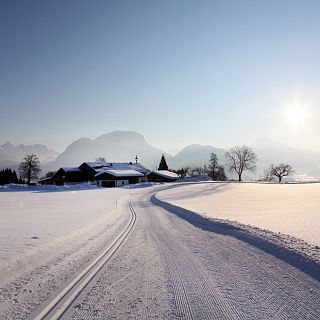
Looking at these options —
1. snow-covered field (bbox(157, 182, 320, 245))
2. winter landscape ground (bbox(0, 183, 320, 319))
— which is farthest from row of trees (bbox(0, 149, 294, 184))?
winter landscape ground (bbox(0, 183, 320, 319))

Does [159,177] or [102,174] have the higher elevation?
[102,174]

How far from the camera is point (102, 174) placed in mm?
81625

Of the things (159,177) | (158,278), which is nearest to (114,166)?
(159,177)

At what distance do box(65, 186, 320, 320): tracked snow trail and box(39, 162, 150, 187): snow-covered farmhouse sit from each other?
72.7 meters

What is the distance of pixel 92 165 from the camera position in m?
92.9

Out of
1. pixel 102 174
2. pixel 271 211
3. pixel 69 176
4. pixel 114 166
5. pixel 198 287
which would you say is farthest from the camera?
pixel 114 166

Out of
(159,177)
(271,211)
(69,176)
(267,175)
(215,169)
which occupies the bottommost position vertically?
(271,211)

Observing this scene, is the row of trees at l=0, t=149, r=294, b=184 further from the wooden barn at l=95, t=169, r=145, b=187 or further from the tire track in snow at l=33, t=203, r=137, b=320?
the tire track in snow at l=33, t=203, r=137, b=320

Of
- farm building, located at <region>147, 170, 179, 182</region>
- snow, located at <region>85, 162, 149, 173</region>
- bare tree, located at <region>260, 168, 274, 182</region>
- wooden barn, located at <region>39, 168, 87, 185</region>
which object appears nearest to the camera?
wooden barn, located at <region>39, 168, 87, 185</region>

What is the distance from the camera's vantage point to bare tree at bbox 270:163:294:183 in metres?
118

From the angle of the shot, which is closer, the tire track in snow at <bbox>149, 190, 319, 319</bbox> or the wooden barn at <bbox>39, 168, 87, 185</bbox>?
the tire track in snow at <bbox>149, 190, 319, 319</bbox>

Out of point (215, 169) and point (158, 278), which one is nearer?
point (158, 278)

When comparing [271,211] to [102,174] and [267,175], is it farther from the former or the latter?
[267,175]

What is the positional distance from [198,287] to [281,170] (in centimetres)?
12232
